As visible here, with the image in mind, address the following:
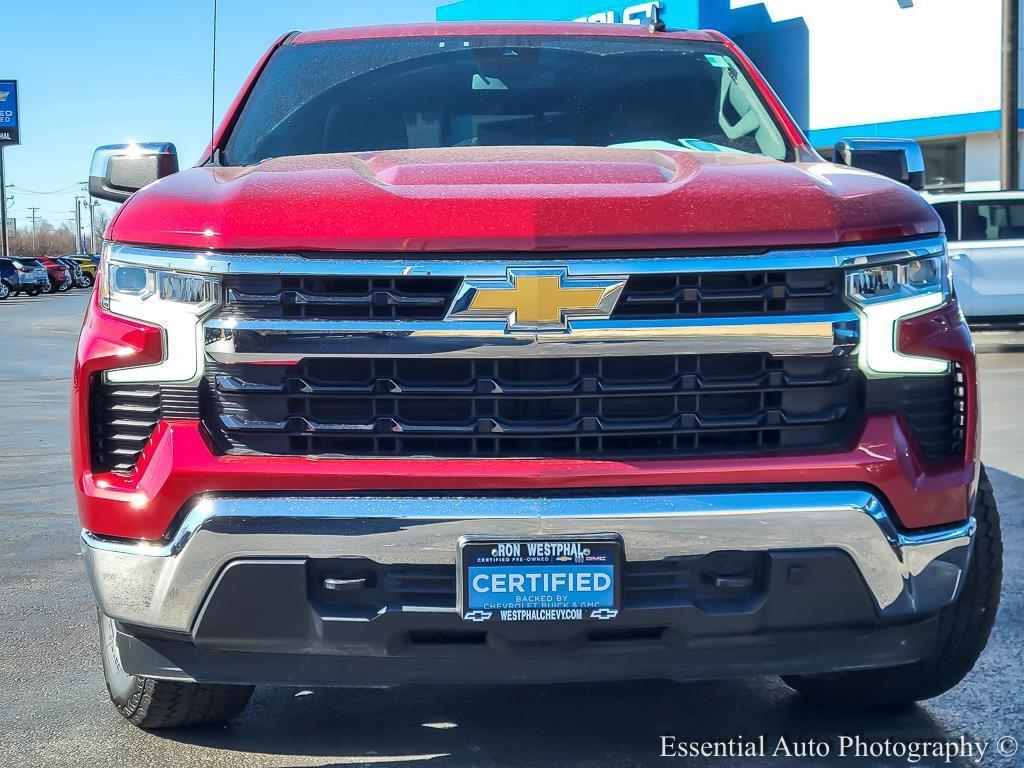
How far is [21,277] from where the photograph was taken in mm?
46062

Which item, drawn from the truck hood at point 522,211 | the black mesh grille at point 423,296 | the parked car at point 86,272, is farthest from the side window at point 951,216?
the parked car at point 86,272

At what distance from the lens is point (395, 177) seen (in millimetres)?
2895

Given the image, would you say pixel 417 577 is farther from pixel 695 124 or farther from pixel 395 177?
pixel 695 124

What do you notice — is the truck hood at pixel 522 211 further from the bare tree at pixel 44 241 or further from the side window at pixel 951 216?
the bare tree at pixel 44 241

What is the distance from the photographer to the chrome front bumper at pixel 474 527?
2490 millimetres

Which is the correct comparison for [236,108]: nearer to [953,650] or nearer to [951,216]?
[953,650]

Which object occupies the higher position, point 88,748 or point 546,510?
point 546,510

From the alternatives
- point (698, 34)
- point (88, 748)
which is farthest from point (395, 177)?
point (698, 34)

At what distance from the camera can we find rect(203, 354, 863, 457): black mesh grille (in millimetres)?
2590

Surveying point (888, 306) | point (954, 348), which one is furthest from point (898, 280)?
point (954, 348)

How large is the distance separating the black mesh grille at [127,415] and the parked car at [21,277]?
45566mm

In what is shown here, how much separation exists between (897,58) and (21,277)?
33799mm

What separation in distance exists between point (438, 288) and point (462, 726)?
1302 millimetres

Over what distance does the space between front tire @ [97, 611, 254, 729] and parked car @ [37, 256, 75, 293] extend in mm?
50203
